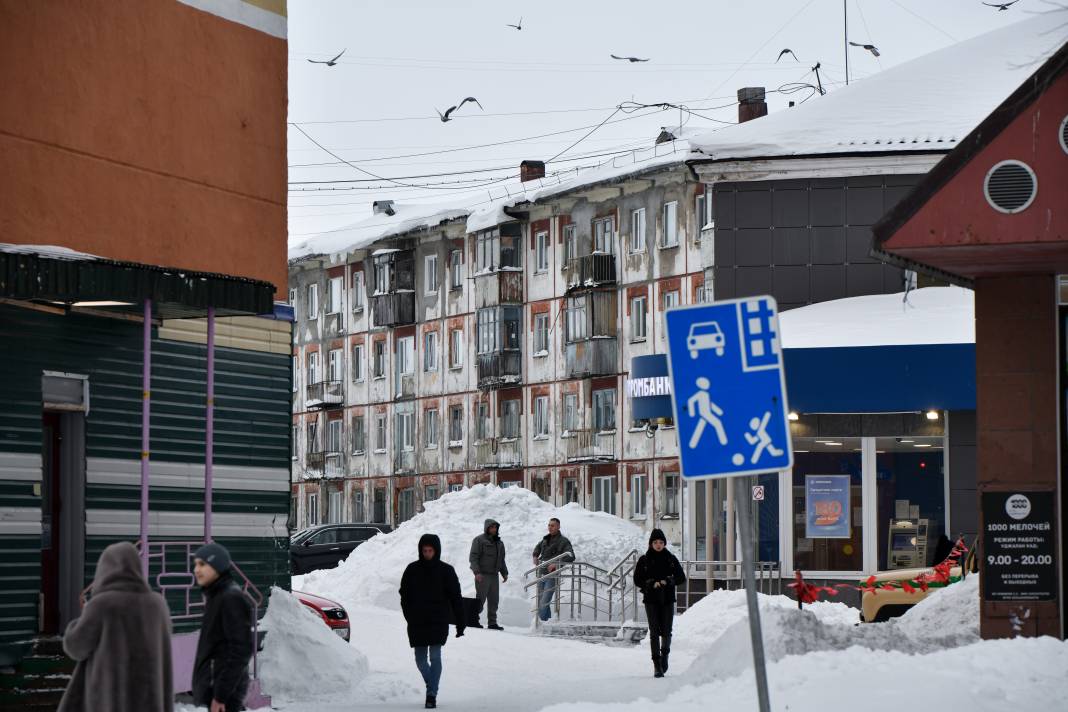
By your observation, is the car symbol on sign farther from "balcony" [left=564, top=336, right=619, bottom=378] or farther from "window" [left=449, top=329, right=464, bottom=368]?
"window" [left=449, top=329, right=464, bottom=368]

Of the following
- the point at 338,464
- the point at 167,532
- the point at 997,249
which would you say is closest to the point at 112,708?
the point at 167,532

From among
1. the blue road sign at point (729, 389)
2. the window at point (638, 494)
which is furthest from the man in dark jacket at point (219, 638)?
the window at point (638, 494)

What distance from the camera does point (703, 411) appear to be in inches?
349

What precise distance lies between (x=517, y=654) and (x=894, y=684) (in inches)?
426

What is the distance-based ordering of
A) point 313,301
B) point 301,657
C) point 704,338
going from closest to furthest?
1. point 704,338
2. point 301,657
3. point 313,301

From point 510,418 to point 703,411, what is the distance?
5240 cm

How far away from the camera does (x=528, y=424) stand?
198ft

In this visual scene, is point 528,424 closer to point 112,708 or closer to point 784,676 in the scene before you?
point 784,676

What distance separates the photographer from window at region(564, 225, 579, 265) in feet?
192

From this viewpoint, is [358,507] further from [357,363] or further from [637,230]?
[637,230]

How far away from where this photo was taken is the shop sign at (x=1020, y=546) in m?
18.4

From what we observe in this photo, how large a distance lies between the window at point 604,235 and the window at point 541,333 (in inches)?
136

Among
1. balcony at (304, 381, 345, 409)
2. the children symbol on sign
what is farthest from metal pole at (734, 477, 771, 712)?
balcony at (304, 381, 345, 409)

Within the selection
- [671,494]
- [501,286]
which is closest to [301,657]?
[671,494]
